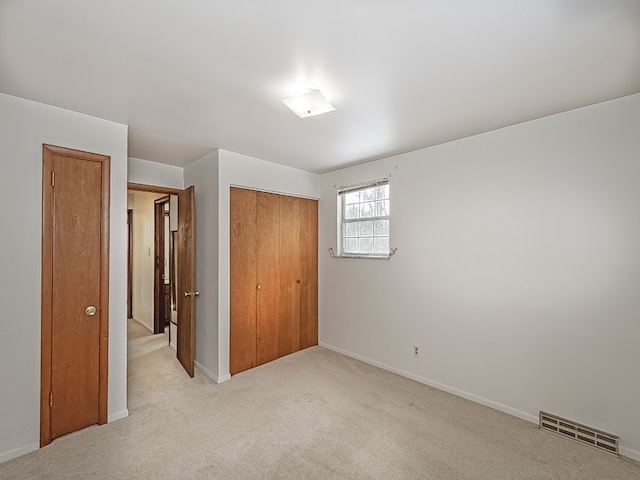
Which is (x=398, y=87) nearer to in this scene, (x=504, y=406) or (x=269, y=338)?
(x=504, y=406)

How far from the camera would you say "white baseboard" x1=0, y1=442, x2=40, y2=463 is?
204cm

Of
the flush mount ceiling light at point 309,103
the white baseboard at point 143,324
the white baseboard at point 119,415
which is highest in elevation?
the flush mount ceiling light at point 309,103

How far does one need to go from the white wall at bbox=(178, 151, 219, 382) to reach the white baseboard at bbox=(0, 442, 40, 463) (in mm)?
1415

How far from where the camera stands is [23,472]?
1939 millimetres

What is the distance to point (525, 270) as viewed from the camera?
2607 millimetres

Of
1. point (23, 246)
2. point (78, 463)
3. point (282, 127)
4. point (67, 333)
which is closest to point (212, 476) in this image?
point (78, 463)

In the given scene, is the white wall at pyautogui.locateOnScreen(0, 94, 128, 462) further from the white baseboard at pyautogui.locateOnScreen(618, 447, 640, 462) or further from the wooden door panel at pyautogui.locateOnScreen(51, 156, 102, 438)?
the white baseboard at pyautogui.locateOnScreen(618, 447, 640, 462)

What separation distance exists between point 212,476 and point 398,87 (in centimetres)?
275

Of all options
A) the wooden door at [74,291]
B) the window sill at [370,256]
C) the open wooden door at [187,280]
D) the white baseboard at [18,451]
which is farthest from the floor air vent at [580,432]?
the white baseboard at [18,451]

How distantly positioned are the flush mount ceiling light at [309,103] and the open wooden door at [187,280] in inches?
72.1

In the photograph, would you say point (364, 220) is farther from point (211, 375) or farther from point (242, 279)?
point (211, 375)

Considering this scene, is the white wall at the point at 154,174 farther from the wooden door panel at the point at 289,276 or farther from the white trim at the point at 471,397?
the white trim at the point at 471,397

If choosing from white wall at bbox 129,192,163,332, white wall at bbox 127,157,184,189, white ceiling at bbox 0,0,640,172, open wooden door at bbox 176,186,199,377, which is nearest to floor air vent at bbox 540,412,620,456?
white ceiling at bbox 0,0,640,172

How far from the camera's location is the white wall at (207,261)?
130 inches
